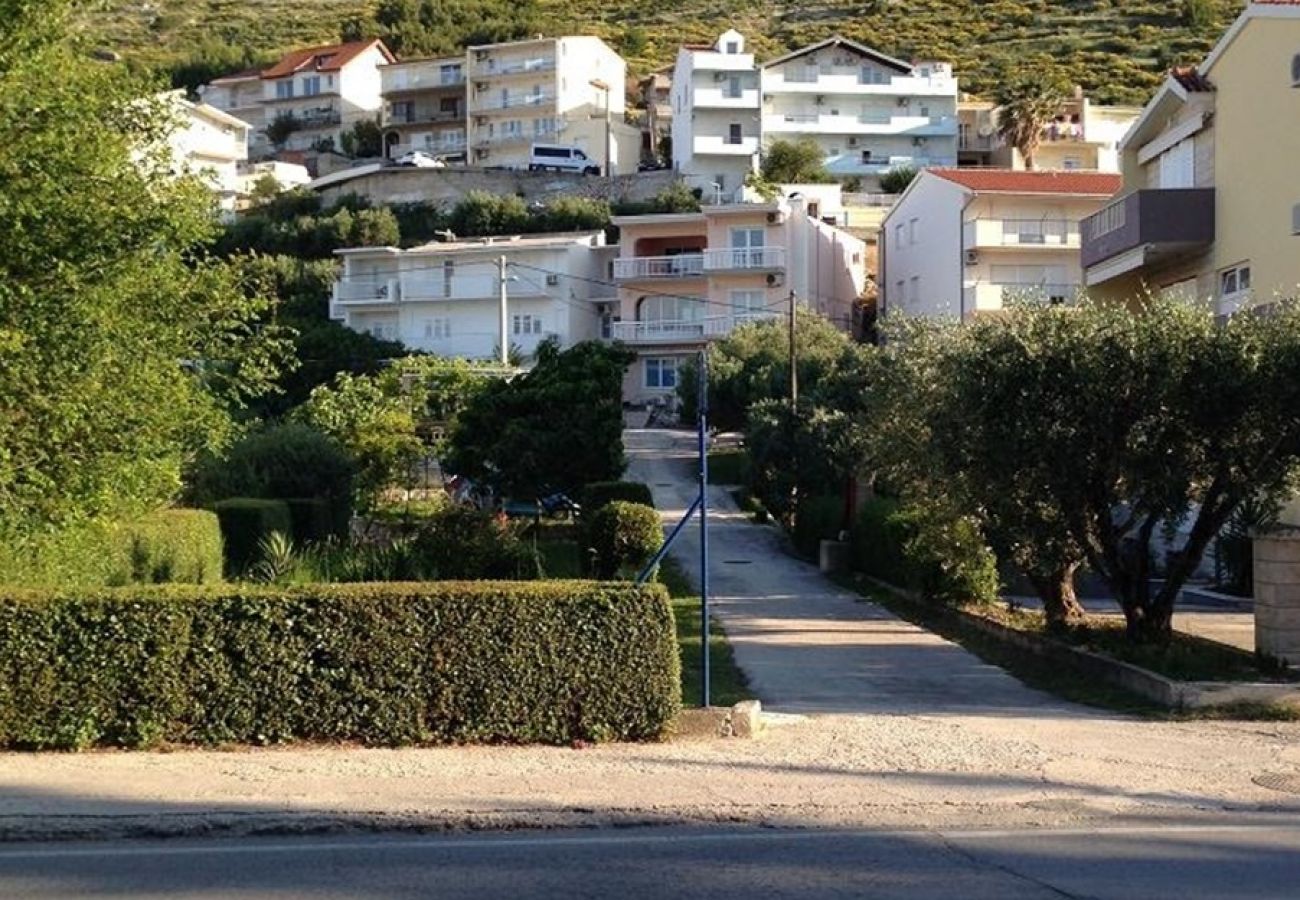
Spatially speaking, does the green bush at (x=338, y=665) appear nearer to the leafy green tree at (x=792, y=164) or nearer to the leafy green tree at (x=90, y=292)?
the leafy green tree at (x=90, y=292)

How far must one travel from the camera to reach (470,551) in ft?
72.7

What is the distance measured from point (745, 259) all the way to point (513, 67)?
3894 centimetres

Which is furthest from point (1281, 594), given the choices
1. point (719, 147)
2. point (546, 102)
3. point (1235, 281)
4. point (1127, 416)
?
point (546, 102)

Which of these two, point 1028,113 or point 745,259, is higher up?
point 1028,113

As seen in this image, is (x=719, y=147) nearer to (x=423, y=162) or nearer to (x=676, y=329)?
(x=423, y=162)

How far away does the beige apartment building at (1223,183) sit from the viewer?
29156mm

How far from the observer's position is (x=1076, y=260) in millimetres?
56531

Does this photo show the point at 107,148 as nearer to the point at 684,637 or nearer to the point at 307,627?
the point at 307,627

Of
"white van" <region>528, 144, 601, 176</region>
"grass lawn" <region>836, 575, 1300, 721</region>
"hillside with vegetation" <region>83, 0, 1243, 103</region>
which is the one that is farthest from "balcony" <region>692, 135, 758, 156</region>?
"grass lawn" <region>836, 575, 1300, 721</region>

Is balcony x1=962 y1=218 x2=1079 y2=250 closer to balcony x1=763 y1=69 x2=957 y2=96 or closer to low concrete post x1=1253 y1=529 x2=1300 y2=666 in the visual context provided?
low concrete post x1=1253 y1=529 x2=1300 y2=666

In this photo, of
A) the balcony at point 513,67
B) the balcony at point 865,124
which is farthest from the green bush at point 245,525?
the balcony at point 513,67

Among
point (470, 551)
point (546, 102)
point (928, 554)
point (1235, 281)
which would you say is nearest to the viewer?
point (470, 551)

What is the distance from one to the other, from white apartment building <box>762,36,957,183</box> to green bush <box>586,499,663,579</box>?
6838cm

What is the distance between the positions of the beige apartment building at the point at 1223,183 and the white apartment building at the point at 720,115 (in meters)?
55.4
